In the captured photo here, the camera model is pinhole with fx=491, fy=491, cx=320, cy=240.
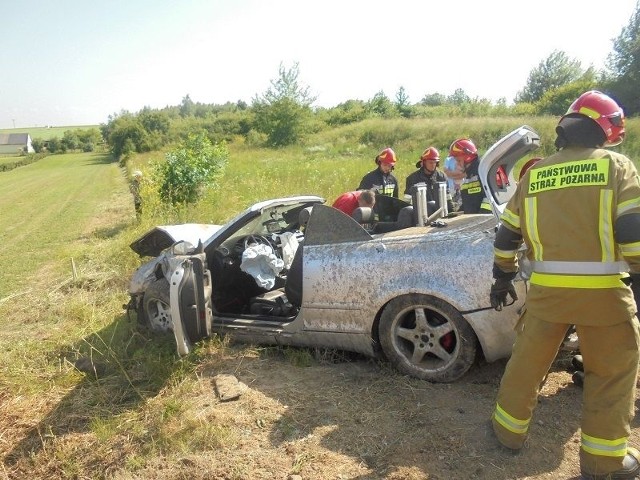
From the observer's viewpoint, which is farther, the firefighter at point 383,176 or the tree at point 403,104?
the tree at point 403,104

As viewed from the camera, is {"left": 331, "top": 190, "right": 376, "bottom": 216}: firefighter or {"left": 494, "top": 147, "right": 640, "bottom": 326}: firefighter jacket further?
{"left": 331, "top": 190, "right": 376, "bottom": 216}: firefighter

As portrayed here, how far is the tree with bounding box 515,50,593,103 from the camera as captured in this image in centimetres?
5075

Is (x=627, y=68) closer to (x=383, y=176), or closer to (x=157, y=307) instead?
(x=383, y=176)

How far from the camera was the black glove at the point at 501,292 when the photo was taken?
2711 millimetres

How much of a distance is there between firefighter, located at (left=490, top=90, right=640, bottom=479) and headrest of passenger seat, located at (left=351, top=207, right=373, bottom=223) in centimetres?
186

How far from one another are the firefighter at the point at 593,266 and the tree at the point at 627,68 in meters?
25.9

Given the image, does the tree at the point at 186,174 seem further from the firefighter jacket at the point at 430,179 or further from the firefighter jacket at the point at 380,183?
the firefighter jacket at the point at 430,179

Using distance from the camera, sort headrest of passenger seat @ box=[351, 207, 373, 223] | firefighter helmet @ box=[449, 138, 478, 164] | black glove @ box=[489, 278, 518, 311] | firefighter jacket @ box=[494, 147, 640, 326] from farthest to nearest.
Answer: firefighter helmet @ box=[449, 138, 478, 164], headrest of passenger seat @ box=[351, 207, 373, 223], black glove @ box=[489, 278, 518, 311], firefighter jacket @ box=[494, 147, 640, 326]

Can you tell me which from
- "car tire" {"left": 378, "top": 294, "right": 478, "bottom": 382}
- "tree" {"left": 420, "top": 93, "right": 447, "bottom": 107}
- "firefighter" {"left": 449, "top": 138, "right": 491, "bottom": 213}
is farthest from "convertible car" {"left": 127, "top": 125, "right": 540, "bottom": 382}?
"tree" {"left": 420, "top": 93, "right": 447, "bottom": 107}

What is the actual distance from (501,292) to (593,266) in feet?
1.72

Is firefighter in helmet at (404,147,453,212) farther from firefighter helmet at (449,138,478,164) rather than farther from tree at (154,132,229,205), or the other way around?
tree at (154,132,229,205)

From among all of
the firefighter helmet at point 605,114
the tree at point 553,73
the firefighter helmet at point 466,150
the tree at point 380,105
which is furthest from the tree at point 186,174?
the tree at point 553,73

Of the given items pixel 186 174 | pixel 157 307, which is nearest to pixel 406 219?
pixel 157 307

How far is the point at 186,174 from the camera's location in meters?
11.3
